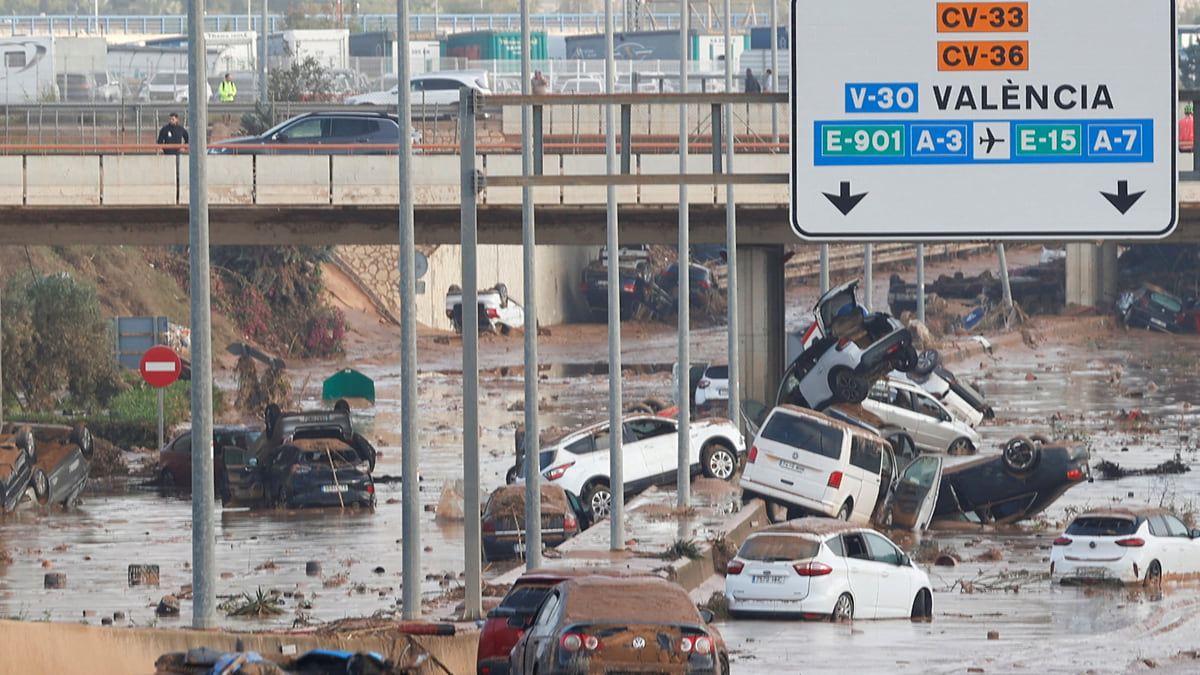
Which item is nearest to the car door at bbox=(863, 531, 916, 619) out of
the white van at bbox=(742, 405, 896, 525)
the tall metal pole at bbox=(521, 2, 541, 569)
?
the tall metal pole at bbox=(521, 2, 541, 569)

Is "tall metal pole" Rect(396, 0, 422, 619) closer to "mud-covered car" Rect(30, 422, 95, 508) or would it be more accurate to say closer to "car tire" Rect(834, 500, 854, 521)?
"car tire" Rect(834, 500, 854, 521)

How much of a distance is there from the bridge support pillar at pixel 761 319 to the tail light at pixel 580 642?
3227 centimetres

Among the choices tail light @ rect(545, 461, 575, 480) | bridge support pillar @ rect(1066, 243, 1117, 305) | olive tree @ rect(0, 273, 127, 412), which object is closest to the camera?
tail light @ rect(545, 461, 575, 480)

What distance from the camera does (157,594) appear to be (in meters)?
28.2

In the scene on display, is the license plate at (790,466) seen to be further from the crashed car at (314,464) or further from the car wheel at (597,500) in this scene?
the crashed car at (314,464)

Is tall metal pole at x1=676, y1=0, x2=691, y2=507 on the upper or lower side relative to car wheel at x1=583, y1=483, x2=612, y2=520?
upper

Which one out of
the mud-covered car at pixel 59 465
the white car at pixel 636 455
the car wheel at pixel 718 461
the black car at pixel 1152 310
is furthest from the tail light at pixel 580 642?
the black car at pixel 1152 310

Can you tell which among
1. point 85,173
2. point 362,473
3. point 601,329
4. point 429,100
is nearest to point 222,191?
point 85,173

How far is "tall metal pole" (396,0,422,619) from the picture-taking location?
67.2ft

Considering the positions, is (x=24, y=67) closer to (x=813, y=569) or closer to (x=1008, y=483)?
(x=1008, y=483)

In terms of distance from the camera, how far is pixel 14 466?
38.1 metres

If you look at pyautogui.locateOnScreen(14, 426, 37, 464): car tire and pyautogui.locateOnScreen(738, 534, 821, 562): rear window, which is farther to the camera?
pyautogui.locateOnScreen(14, 426, 37, 464): car tire

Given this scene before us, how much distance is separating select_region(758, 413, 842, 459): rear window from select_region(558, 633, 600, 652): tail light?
1764 centimetres

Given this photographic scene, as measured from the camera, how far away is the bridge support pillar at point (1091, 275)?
85.9 metres
